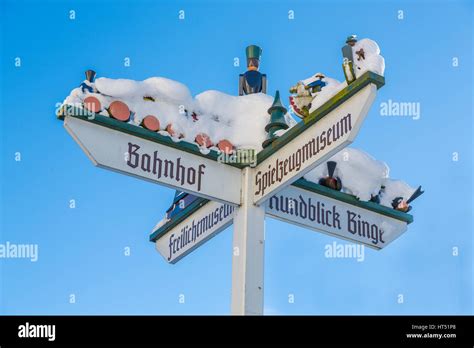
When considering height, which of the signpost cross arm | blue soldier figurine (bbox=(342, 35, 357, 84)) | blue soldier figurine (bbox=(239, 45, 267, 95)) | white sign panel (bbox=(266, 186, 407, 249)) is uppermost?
blue soldier figurine (bbox=(239, 45, 267, 95))

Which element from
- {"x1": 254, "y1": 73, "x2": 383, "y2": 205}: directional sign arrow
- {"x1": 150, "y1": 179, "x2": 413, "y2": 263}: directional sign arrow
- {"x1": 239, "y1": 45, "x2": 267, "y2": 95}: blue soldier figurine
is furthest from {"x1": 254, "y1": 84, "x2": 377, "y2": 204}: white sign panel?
{"x1": 239, "y1": 45, "x2": 267, "y2": 95}: blue soldier figurine

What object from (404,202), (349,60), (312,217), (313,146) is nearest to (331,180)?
(312,217)

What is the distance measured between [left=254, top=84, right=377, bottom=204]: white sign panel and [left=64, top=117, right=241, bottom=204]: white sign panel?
10.1 inches

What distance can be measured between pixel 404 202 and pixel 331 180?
27.6 inches

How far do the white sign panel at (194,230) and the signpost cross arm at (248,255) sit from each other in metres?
0.19

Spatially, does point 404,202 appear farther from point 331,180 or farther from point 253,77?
point 253,77

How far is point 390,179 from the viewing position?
32.6ft

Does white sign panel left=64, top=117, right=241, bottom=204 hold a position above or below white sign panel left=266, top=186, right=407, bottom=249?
above

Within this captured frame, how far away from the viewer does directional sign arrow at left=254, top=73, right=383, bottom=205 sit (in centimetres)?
821

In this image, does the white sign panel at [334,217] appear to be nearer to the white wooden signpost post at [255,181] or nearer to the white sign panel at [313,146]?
the white wooden signpost post at [255,181]

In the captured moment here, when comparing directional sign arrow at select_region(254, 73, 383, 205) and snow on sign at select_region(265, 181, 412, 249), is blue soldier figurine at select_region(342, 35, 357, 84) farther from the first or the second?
snow on sign at select_region(265, 181, 412, 249)

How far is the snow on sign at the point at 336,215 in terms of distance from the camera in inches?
367

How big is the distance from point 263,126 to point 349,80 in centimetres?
126

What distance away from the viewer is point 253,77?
989 centimetres
